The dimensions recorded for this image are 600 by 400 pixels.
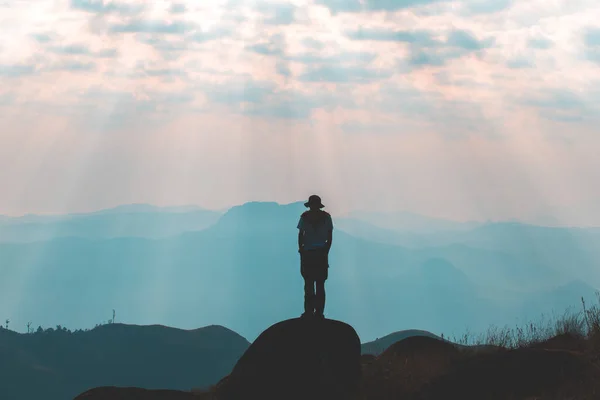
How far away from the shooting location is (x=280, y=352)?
15.6m

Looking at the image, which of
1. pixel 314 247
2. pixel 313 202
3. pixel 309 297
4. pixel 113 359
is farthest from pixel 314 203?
pixel 113 359

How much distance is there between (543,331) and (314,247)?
6.16 m

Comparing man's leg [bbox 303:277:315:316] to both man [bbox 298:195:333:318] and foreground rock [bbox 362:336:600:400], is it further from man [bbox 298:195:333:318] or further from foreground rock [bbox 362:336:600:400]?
foreground rock [bbox 362:336:600:400]

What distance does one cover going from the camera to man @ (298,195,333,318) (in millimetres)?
16328

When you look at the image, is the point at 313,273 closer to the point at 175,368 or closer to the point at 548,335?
the point at 548,335

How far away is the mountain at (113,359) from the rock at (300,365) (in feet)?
469

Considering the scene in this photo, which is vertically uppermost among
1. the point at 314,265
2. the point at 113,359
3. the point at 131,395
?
the point at 113,359

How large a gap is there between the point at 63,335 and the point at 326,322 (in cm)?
19012

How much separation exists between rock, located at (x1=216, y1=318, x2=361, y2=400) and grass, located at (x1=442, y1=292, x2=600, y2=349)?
2.44m

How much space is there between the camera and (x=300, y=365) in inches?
598

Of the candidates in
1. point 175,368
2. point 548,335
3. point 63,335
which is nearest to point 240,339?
point 175,368

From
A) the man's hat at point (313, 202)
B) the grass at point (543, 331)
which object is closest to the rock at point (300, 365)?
the grass at point (543, 331)

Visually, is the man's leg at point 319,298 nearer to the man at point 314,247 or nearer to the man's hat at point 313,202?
the man at point 314,247

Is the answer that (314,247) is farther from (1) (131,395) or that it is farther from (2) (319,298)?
(1) (131,395)
